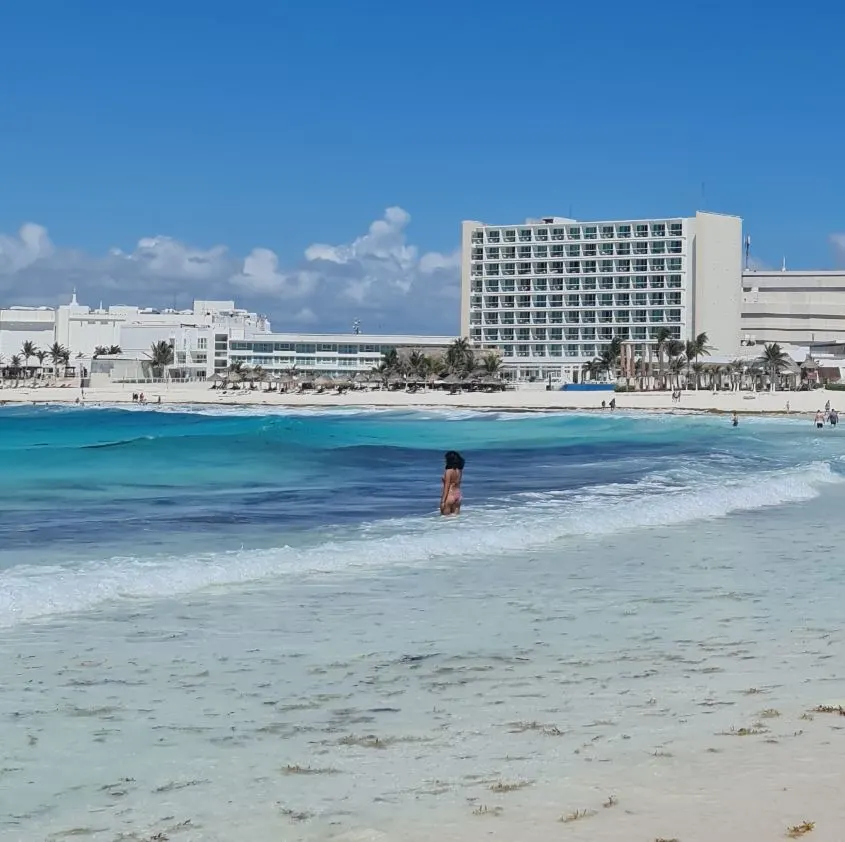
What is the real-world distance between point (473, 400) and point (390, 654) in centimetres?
9946

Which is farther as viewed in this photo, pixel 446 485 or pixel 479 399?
pixel 479 399

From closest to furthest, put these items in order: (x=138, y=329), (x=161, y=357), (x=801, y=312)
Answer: (x=801, y=312) → (x=161, y=357) → (x=138, y=329)

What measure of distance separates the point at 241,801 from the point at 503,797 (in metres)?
1.39

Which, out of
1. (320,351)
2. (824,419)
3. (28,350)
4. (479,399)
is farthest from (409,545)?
(28,350)

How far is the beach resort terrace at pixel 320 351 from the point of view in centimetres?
14812

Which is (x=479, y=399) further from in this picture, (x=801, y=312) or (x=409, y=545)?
(x=409, y=545)

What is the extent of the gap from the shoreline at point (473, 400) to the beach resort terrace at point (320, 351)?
12.1 meters

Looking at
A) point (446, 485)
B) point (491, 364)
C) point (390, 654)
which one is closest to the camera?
point (390, 654)

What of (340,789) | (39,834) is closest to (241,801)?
(340,789)

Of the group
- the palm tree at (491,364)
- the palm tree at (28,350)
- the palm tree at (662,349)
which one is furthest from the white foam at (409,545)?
the palm tree at (28,350)

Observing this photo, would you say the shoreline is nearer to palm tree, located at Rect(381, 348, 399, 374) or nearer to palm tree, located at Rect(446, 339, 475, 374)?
palm tree, located at Rect(446, 339, 475, 374)

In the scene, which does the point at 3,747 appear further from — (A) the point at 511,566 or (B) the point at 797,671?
(A) the point at 511,566

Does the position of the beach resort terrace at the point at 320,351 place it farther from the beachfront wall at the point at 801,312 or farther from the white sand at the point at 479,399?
the beachfront wall at the point at 801,312

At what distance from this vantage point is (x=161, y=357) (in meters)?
150
